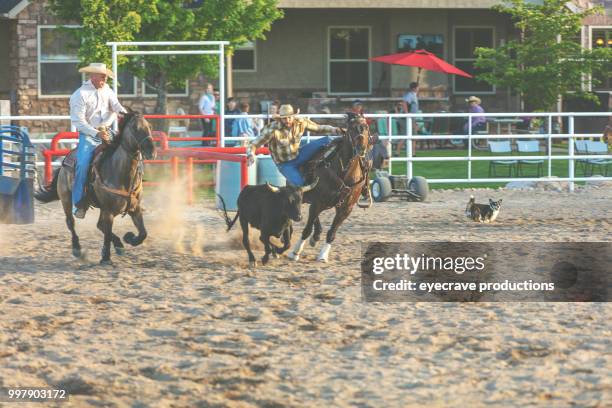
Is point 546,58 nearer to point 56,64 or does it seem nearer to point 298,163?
point 56,64

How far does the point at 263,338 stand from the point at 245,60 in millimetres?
25841

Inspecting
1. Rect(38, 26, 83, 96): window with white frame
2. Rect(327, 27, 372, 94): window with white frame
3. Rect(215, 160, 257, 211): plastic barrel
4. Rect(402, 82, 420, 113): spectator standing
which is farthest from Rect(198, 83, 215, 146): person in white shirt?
Rect(215, 160, 257, 211): plastic barrel

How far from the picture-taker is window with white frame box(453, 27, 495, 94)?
3509cm

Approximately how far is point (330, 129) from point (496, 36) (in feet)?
73.1

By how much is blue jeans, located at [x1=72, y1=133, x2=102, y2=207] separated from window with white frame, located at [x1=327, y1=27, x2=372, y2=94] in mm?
21852

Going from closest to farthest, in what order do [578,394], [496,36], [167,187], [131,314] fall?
[578,394] → [131,314] → [167,187] → [496,36]

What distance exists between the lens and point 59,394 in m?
7.19

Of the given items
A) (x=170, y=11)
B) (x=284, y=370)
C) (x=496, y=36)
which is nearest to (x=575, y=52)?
(x=496, y=36)

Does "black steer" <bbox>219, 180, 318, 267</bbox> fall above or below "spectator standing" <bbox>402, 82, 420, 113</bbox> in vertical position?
below

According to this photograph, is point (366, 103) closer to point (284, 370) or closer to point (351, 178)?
point (351, 178)

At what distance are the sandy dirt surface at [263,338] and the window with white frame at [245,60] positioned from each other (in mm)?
20232

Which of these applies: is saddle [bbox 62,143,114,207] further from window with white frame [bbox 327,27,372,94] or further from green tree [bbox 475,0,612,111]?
window with white frame [bbox 327,27,372,94]

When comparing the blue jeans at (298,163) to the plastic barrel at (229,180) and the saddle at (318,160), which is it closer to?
the saddle at (318,160)

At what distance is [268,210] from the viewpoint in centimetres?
1232
